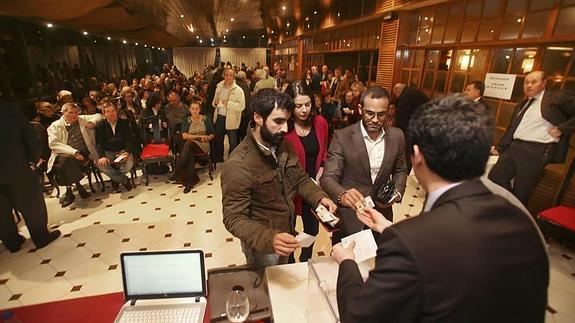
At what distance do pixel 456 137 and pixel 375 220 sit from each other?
2.77 feet

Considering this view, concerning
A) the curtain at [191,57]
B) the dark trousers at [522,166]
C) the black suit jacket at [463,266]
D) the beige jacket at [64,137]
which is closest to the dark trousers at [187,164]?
the beige jacket at [64,137]

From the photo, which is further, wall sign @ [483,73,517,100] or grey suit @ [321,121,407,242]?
wall sign @ [483,73,517,100]

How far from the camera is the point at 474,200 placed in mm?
800

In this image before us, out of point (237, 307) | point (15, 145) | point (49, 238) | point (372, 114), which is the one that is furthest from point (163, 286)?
point (49, 238)

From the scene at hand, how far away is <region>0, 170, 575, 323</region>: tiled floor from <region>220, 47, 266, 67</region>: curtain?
20297 mm

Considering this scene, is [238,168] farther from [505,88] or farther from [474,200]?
[505,88]

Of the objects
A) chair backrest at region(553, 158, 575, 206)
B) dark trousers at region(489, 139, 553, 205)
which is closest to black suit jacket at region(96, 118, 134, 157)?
dark trousers at region(489, 139, 553, 205)

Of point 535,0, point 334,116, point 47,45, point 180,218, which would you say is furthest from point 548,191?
point 47,45

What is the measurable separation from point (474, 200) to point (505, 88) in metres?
4.63

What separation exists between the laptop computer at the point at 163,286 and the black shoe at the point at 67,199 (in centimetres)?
392

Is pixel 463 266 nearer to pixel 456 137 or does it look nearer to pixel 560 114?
pixel 456 137

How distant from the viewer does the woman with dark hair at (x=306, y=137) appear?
2.57m

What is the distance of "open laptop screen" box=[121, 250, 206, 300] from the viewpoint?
5.01 ft

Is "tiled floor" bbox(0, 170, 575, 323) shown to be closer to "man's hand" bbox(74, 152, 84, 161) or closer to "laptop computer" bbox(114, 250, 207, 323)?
"man's hand" bbox(74, 152, 84, 161)
